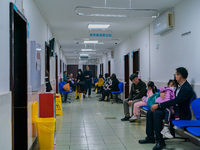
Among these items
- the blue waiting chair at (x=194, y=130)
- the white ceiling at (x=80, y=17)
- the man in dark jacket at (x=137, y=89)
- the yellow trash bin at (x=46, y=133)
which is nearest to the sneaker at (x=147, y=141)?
the blue waiting chair at (x=194, y=130)

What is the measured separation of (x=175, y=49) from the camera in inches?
224

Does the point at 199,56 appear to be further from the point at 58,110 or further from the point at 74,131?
the point at 58,110

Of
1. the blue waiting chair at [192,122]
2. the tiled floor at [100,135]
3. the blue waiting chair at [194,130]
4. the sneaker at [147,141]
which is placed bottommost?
the tiled floor at [100,135]

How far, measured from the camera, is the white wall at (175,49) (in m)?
4.71

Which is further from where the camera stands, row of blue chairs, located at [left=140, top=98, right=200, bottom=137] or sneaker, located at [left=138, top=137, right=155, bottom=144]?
sneaker, located at [left=138, top=137, right=155, bottom=144]

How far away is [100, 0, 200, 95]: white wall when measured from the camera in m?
4.71

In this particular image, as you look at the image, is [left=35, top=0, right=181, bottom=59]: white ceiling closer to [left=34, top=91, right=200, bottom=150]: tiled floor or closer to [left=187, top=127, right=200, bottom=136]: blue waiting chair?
[left=34, top=91, right=200, bottom=150]: tiled floor

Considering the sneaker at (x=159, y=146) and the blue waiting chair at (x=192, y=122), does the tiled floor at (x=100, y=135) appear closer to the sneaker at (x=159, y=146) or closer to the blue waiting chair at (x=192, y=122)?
the sneaker at (x=159, y=146)

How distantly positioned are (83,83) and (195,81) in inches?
290

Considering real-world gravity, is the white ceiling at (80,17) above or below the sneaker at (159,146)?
above

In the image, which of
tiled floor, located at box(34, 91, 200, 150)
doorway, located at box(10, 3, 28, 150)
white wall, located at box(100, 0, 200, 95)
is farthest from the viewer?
white wall, located at box(100, 0, 200, 95)

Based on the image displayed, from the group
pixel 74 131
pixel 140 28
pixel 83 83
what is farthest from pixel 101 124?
pixel 83 83

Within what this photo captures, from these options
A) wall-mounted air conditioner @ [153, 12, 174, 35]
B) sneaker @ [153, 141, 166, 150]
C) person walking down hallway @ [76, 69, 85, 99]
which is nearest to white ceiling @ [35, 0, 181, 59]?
wall-mounted air conditioner @ [153, 12, 174, 35]

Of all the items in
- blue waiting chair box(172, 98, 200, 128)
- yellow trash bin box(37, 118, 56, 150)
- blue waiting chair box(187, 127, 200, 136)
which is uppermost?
blue waiting chair box(172, 98, 200, 128)
